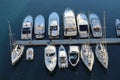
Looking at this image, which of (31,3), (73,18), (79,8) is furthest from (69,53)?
(31,3)

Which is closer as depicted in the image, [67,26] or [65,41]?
[65,41]

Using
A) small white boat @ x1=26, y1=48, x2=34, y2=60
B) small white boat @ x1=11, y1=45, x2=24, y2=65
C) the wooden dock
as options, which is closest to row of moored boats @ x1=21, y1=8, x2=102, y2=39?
the wooden dock

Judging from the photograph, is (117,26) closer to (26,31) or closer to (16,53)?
(26,31)

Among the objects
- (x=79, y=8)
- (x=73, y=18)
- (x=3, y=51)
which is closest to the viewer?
(x=3, y=51)

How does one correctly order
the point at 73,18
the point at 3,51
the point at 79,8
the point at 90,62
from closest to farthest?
the point at 90,62 < the point at 3,51 < the point at 73,18 < the point at 79,8

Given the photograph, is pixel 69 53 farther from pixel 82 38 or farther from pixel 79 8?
pixel 79 8

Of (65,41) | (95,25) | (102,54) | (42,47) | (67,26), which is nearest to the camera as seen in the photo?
(102,54)

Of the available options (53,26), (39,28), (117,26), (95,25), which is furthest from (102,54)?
(39,28)

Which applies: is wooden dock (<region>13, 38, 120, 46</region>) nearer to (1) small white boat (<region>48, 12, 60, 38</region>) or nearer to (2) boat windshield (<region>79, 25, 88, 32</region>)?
(1) small white boat (<region>48, 12, 60, 38</region>)
